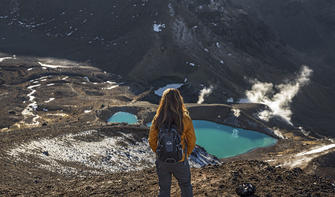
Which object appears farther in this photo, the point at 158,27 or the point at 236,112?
the point at 158,27

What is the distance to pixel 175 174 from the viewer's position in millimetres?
Answer: 10172

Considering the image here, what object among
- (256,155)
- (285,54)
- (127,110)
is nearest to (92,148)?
(256,155)

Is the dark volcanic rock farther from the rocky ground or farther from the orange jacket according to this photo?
the orange jacket

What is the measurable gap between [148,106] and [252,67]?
178 ft

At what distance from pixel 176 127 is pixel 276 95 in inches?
3923

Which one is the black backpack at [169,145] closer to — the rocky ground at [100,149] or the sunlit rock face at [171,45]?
the rocky ground at [100,149]

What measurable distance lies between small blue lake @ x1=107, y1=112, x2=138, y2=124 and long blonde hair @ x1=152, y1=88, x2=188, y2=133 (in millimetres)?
62110

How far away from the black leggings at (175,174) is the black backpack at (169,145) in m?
0.27

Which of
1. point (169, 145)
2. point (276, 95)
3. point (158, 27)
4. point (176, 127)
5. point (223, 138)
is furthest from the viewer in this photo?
point (158, 27)

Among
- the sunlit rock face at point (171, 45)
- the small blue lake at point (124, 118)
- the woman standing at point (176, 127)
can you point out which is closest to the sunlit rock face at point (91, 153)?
the woman standing at point (176, 127)

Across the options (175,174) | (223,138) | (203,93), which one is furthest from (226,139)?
(175,174)

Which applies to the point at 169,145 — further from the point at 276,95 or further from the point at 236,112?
the point at 276,95

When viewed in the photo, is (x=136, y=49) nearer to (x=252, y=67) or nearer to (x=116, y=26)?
(x=116, y=26)

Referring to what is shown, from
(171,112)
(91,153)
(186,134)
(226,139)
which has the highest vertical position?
(171,112)
